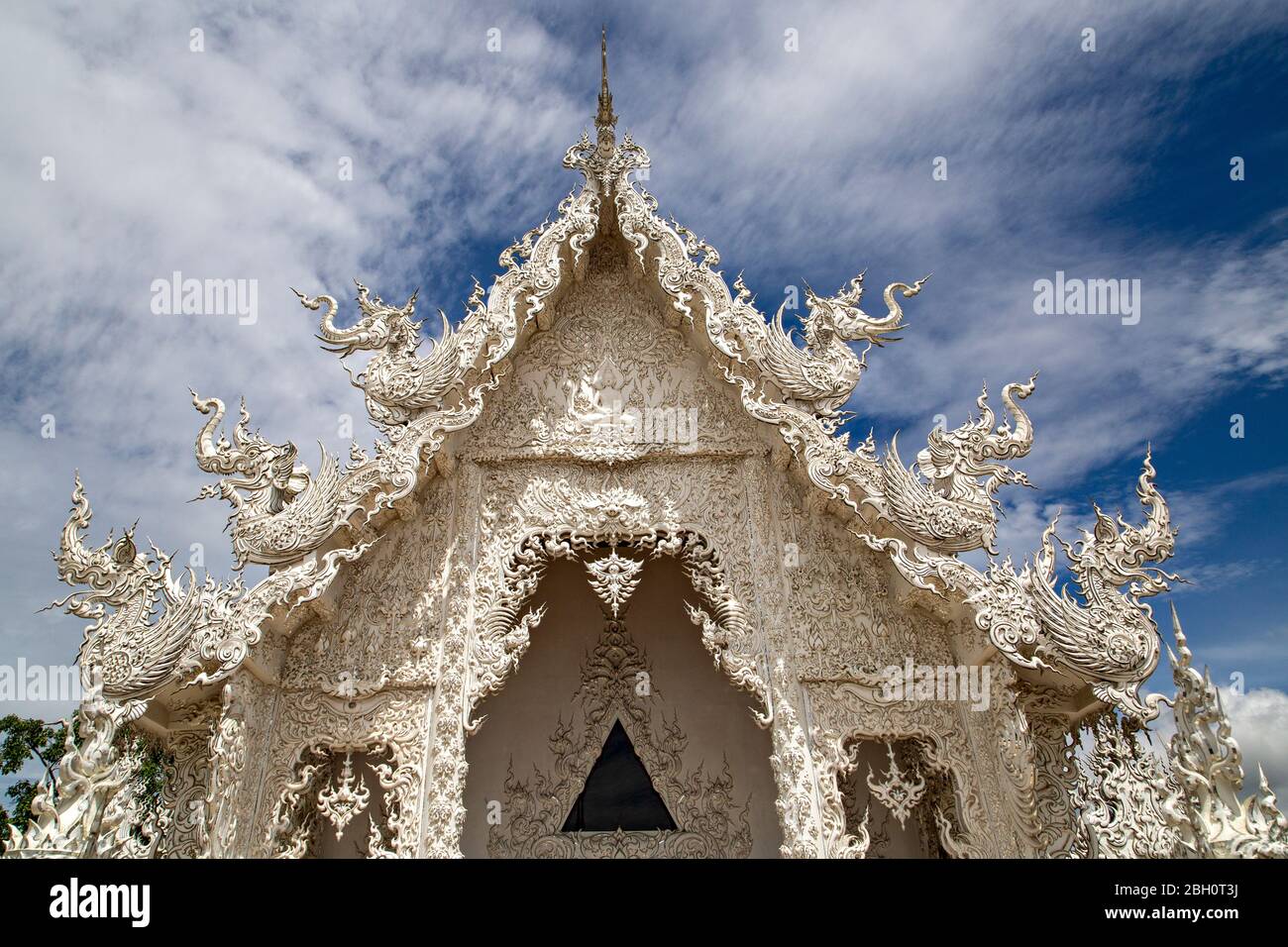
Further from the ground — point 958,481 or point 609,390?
point 609,390

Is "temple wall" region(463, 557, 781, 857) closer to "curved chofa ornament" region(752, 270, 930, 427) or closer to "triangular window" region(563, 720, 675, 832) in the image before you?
"triangular window" region(563, 720, 675, 832)

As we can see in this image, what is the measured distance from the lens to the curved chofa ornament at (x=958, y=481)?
5.25 m

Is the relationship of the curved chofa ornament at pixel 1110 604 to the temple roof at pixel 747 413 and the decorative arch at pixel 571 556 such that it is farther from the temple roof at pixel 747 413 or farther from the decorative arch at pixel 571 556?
the decorative arch at pixel 571 556

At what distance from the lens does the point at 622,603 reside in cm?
594

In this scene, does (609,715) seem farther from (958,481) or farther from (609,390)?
(958,481)

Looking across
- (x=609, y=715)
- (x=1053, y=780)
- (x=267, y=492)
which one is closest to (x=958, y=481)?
(x=1053, y=780)

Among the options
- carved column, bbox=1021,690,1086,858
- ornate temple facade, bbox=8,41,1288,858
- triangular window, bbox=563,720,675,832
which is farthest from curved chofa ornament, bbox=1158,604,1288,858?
triangular window, bbox=563,720,675,832

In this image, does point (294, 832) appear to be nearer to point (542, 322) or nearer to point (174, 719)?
point (174, 719)

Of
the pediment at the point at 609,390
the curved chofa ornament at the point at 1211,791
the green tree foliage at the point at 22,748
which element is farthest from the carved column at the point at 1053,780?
the green tree foliage at the point at 22,748

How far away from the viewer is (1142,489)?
17.7 feet

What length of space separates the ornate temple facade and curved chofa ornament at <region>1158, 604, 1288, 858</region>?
0.02m

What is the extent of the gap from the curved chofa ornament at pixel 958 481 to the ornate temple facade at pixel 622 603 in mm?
18

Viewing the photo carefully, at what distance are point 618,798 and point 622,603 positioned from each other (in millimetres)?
2168
